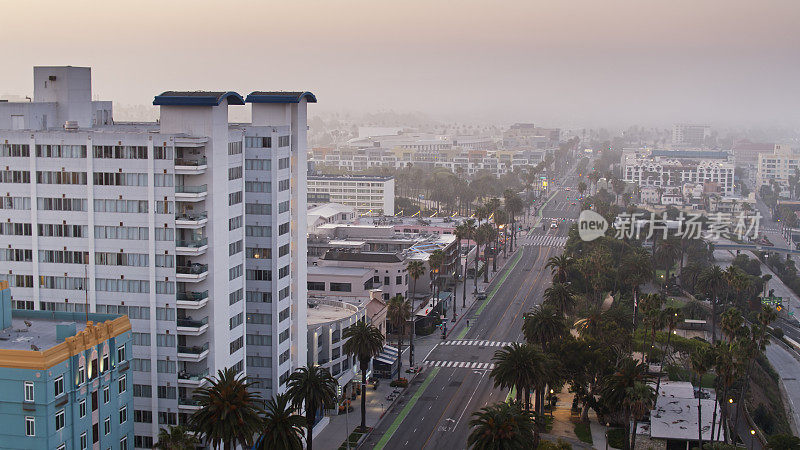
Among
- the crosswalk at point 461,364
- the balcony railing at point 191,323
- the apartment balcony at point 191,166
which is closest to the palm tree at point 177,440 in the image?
the balcony railing at point 191,323

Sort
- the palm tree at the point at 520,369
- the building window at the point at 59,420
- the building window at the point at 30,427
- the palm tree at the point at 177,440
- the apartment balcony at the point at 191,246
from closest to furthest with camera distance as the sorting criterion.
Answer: the building window at the point at 30,427 → the building window at the point at 59,420 → the palm tree at the point at 177,440 → the apartment balcony at the point at 191,246 → the palm tree at the point at 520,369

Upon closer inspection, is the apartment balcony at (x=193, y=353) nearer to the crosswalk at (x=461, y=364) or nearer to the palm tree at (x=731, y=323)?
the crosswalk at (x=461, y=364)

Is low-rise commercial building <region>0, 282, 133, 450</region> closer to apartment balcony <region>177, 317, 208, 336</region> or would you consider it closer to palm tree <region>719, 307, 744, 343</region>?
apartment balcony <region>177, 317, 208, 336</region>

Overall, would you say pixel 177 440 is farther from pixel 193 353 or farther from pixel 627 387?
pixel 627 387

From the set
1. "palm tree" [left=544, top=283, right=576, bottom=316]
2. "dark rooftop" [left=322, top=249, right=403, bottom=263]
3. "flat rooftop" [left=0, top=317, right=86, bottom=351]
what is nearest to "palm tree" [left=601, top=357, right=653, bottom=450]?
"palm tree" [left=544, top=283, right=576, bottom=316]

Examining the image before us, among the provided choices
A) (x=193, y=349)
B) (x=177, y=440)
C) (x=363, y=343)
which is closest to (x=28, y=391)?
(x=177, y=440)
